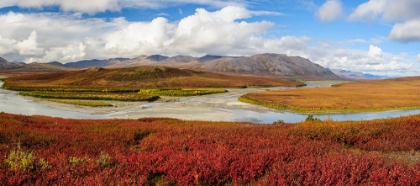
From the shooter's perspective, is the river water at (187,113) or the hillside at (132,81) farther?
the hillside at (132,81)

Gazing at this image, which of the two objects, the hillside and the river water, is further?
the hillside

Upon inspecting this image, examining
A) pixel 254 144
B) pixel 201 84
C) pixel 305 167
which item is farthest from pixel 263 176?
pixel 201 84

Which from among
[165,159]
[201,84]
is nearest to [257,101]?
[165,159]

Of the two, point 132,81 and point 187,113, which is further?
point 132,81

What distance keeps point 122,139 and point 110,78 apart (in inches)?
6505

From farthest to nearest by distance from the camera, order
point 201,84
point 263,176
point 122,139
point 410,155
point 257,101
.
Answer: point 201,84
point 257,101
point 122,139
point 410,155
point 263,176

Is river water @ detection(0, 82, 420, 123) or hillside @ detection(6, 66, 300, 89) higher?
hillside @ detection(6, 66, 300, 89)

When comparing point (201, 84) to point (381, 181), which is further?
point (201, 84)

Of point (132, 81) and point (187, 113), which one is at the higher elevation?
point (132, 81)

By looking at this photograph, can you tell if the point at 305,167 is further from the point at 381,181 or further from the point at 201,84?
the point at 201,84

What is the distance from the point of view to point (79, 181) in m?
5.69

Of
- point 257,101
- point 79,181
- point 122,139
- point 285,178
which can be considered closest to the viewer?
point 79,181

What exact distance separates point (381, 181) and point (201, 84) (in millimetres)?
156644

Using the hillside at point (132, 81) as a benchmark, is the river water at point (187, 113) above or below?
below
